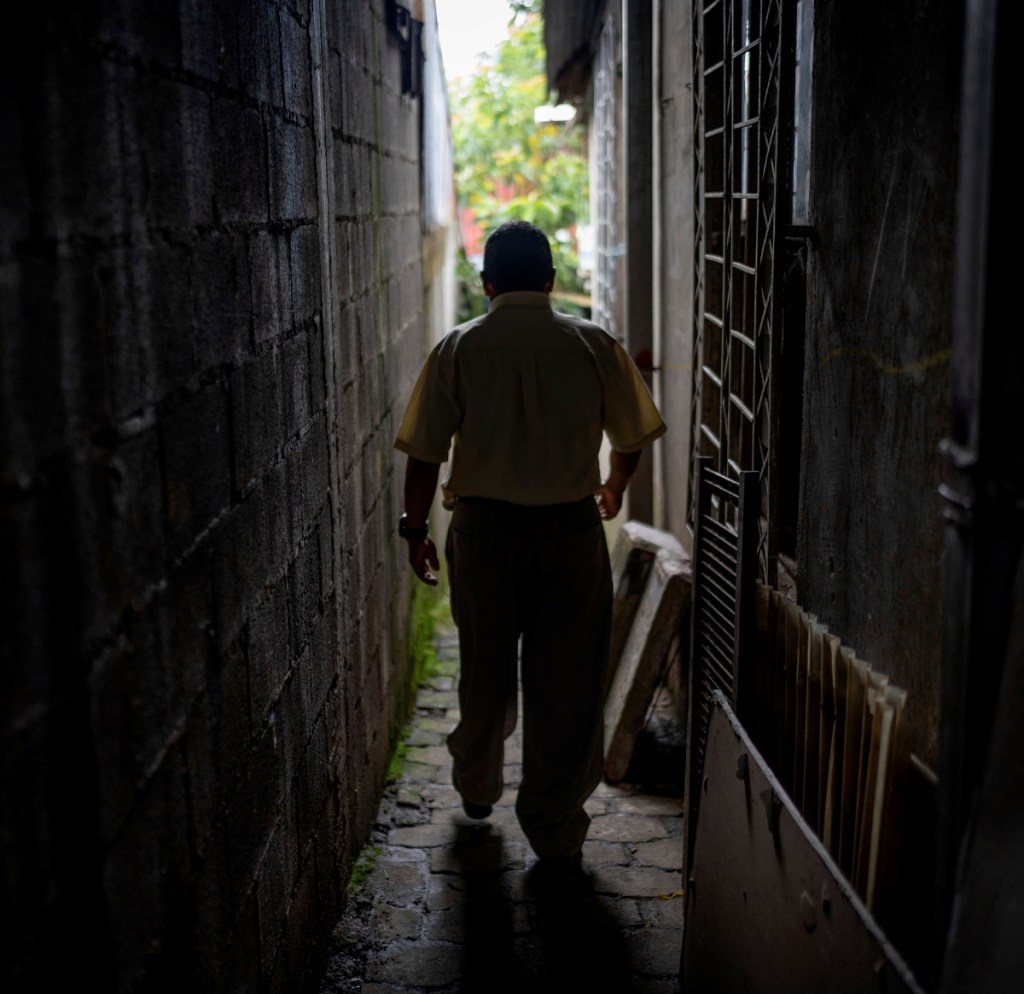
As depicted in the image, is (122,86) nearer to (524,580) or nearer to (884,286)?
(884,286)

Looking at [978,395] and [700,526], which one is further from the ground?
[978,395]

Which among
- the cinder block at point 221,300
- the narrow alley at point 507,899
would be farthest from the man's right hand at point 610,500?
the cinder block at point 221,300

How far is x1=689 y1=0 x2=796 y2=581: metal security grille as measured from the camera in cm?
344

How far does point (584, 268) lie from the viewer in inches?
591

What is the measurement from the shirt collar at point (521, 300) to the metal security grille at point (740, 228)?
2.01 feet

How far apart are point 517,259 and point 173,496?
2.32 meters

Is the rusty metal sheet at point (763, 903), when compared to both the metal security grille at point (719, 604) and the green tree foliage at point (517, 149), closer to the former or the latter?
the metal security grille at point (719, 604)

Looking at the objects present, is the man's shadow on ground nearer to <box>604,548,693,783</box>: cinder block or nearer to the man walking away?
the man walking away

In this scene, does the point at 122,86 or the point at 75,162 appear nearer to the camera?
the point at 75,162

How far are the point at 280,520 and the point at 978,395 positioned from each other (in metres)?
1.59

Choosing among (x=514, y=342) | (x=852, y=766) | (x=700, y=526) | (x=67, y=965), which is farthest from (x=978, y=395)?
(x=514, y=342)

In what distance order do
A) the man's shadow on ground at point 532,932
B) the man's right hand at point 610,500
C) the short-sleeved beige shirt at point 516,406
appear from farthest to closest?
1. the man's right hand at point 610,500
2. the short-sleeved beige shirt at point 516,406
3. the man's shadow on ground at point 532,932

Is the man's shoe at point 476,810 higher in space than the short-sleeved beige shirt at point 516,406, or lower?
lower

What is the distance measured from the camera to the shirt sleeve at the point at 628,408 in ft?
12.9
